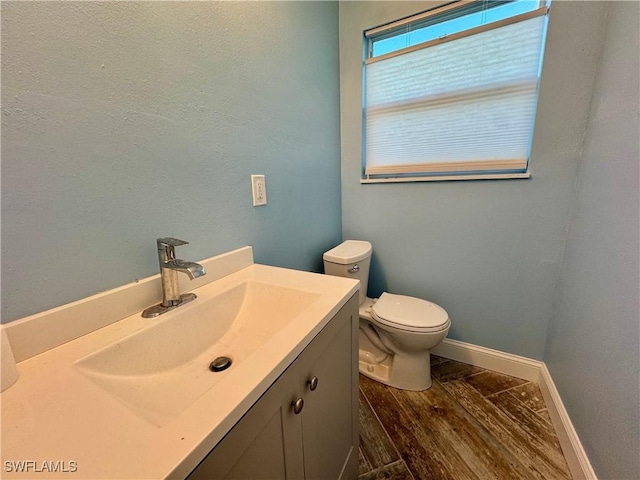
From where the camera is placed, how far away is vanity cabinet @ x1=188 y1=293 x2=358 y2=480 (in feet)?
1.46

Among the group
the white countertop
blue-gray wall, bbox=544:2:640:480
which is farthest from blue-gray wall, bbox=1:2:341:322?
blue-gray wall, bbox=544:2:640:480

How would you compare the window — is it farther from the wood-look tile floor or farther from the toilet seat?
the wood-look tile floor

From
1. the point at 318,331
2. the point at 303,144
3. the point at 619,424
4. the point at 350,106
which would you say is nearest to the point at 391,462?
the point at 619,424

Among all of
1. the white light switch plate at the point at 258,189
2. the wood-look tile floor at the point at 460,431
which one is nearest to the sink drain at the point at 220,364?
the white light switch plate at the point at 258,189

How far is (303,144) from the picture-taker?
1392 mm

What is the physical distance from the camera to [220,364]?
2.30 feet

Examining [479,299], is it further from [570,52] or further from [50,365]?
[50,365]

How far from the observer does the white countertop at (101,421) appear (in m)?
0.33

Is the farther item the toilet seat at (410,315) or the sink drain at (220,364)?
the toilet seat at (410,315)

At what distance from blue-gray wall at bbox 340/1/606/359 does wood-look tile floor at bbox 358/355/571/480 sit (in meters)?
0.28

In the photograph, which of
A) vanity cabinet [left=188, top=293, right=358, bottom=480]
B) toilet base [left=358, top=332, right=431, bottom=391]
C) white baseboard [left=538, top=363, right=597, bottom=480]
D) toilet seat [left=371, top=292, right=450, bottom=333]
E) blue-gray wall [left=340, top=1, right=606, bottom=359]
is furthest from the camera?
toilet base [left=358, top=332, right=431, bottom=391]

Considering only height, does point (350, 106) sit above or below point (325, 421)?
above

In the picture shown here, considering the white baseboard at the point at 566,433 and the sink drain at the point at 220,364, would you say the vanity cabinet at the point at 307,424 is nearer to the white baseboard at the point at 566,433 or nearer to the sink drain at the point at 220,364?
the sink drain at the point at 220,364

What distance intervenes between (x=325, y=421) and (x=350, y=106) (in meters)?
1.69
